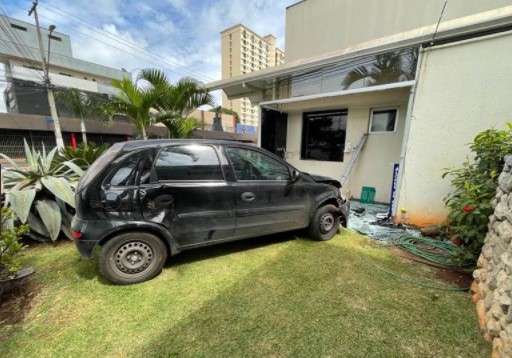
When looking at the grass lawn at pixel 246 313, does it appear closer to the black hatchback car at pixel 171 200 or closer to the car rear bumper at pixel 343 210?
the black hatchback car at pixel 171 200

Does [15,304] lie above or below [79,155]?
below

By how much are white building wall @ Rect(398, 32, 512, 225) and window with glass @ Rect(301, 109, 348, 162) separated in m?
2.55

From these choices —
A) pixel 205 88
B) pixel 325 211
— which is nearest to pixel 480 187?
pixel 325 211

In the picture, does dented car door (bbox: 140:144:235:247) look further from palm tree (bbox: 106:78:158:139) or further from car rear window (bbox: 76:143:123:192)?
palm tree (bbox: 106:78:158:139)

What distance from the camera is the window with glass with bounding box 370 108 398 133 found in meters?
5.66

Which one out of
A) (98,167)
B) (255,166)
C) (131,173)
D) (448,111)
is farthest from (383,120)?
(98,167)

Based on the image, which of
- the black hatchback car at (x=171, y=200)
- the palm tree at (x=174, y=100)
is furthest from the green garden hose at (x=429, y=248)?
the palm tree at (x=174, y=100)

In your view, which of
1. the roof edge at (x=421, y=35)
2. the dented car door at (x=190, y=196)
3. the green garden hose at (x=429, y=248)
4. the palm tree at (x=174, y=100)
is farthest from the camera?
the palm tree at (x=174, y=100)

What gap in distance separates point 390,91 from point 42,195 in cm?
702

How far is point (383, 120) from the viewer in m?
5.82

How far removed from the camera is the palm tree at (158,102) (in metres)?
5.62

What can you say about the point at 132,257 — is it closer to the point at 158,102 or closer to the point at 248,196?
the point at 248,196

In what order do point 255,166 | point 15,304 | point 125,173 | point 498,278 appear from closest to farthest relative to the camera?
point 498,278, point 15,304, point 125,173, point 255,166

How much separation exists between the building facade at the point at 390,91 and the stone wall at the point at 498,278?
6.11ft
